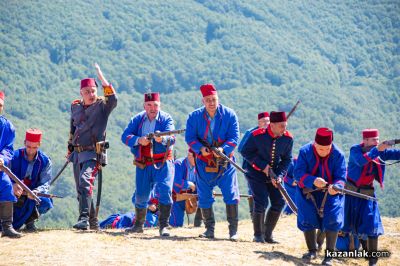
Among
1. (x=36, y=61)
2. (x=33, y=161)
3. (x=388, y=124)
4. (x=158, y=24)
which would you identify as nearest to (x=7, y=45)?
(x=36, y=61)

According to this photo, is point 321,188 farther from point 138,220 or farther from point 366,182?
point 138,220

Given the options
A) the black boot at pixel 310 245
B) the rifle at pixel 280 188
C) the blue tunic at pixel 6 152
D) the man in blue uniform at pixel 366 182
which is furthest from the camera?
the rifle at pixel 280 188

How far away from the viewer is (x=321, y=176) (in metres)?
11.4

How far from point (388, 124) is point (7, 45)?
2523 inches

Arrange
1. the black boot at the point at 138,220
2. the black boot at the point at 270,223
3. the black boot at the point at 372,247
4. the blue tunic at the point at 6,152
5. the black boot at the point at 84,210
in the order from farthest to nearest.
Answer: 1. the black boot at the point at 138,220
2. the black boot at the point at 270,223
3. the black boot at the point at 84,210
4. the black boot at the point at 372,247
5. the blue tunic at the point at 6,152

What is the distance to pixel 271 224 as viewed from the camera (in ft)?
42.2

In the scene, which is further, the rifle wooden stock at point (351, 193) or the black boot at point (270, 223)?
the black boot at point (270, 223)

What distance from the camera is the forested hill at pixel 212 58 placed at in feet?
400

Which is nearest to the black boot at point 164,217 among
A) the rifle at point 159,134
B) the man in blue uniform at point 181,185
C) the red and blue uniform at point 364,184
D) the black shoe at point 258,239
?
the rifle at point 159,134

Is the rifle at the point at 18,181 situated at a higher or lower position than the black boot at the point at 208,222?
higher

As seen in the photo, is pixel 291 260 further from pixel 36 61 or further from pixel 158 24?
pixel 158 24

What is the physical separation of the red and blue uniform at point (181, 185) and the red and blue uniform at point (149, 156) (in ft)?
15.9

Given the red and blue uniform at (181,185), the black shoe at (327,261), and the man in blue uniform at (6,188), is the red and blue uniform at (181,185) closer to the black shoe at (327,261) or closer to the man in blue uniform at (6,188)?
the man in blue uniform at (6,188)

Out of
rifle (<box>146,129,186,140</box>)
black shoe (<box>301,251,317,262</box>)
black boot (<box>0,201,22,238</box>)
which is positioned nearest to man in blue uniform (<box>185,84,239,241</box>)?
rifle (<box>146,129,186,140</box>)
